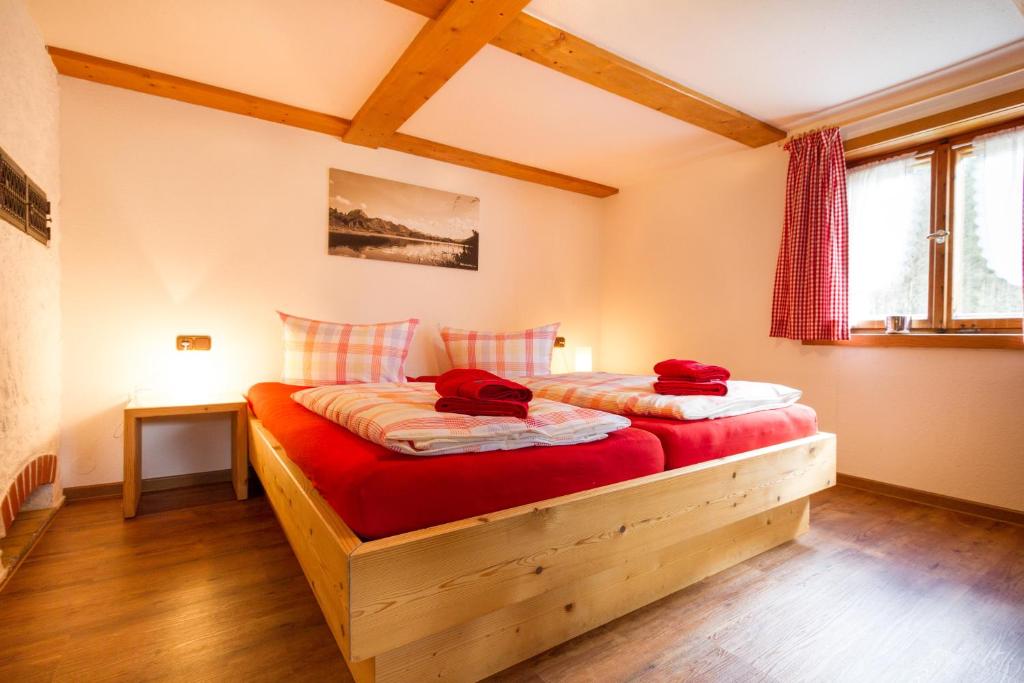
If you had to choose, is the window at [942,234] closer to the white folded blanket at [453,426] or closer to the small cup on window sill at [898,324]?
the small cup on window sill at [898,324]

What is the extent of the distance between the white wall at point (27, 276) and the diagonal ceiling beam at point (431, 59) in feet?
4.57

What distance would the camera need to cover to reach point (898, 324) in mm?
2674

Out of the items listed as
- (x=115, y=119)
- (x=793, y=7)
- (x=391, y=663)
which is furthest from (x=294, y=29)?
(x=391, y=663)

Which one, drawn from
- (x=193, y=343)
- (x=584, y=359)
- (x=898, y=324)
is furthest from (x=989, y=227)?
(x=193, y=343)

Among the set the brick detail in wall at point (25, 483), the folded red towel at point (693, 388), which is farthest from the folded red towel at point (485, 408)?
the brick detail in wall at point (25, 483)

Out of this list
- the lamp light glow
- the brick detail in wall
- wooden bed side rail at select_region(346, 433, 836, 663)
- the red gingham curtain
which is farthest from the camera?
the lamp light glow

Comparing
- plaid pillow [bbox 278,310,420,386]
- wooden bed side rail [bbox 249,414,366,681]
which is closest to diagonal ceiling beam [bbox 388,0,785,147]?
plaid pillow [bbox 278,310,420,386]

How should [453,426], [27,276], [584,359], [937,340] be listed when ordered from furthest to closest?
[584,359] < [937,340] < [27,276] < [453,426]

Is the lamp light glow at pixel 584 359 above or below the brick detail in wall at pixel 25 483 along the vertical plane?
above

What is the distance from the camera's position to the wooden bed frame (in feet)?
3.30

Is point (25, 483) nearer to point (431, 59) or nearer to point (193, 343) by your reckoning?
point (193, 343)

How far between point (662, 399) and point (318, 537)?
4.24ft

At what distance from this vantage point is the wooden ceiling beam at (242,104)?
2.34 m

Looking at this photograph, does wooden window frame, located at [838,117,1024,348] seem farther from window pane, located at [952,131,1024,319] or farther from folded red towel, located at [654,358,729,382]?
folded red towel, located at [654,358,729,382]
